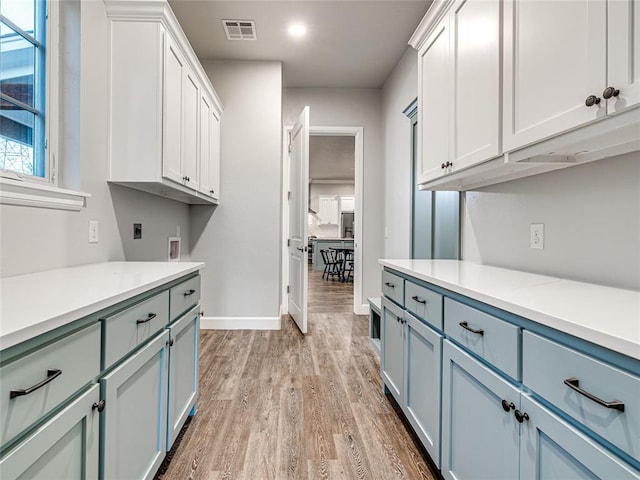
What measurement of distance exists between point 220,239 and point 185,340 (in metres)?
2.00

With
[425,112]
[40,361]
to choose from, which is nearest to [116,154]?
[40,361]

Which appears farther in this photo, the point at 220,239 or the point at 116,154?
the point at 220,239

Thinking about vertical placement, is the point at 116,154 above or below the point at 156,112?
below

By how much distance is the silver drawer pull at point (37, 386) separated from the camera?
2.10ft

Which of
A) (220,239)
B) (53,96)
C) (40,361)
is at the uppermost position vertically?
(53,96)

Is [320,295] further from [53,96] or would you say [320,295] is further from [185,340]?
[53,96]

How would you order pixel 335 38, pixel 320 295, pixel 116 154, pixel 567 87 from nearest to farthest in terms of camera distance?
pixel 567 87 → pixel 116 154 → pixel 335 38 → pixel 320 295

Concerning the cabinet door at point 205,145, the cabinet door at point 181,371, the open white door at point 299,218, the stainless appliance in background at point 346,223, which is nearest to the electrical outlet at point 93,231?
the cabinet door at point 181,371

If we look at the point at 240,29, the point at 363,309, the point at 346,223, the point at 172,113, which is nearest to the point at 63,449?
the point at 172,113

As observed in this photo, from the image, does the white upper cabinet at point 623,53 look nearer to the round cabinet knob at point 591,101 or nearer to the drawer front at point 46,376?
the round cabinet knob at point 591,101

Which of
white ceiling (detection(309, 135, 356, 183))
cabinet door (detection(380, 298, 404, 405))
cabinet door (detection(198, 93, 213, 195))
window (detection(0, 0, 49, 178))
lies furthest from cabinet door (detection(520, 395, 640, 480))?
white ceiling (detection(309, 135, 356, 183))

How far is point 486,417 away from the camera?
1.06 meters

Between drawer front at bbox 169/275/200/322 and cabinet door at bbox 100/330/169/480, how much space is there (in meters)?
0.14

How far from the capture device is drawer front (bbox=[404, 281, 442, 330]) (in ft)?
4.62
